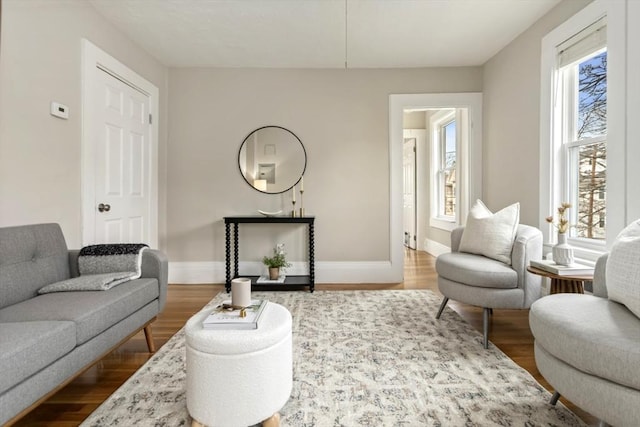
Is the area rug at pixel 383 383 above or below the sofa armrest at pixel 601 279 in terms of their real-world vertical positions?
below

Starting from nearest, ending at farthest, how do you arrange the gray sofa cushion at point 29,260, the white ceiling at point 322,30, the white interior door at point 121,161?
the gray sofa cushion at point 29,260 < the white ceiling at point 322,30 < the white interior door at point 121,161

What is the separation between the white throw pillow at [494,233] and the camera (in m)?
2.48

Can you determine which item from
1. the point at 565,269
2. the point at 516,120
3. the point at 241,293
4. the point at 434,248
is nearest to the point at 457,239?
the point at 565,269

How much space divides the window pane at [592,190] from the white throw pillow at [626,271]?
106 centimetres

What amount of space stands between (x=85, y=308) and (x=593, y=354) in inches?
79.7

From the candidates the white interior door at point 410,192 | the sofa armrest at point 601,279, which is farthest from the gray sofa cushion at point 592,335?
the white interior door at point 410,192

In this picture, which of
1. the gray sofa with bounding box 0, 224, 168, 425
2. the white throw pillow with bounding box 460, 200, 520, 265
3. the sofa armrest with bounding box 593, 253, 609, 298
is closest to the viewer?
the gray sofa with bounding box 0, 224, 168, 425

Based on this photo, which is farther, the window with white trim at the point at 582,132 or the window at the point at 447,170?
the window at the point at 447,170

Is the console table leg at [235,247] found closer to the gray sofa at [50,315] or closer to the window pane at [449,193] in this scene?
the gray sofa at [50,315]

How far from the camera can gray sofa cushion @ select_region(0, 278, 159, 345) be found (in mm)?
1511

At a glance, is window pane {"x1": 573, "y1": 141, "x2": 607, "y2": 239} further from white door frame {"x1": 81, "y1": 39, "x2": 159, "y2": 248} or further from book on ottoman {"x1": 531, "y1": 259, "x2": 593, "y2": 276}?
white door frame {"x1": 81, "y1": 39, "x2": 159, "y2": 248}

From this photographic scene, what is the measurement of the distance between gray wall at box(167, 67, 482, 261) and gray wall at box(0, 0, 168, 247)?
1298 millimetres

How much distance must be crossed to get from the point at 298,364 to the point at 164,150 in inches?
116

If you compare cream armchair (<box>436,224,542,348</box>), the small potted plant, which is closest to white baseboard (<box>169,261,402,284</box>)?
the small potted plant
